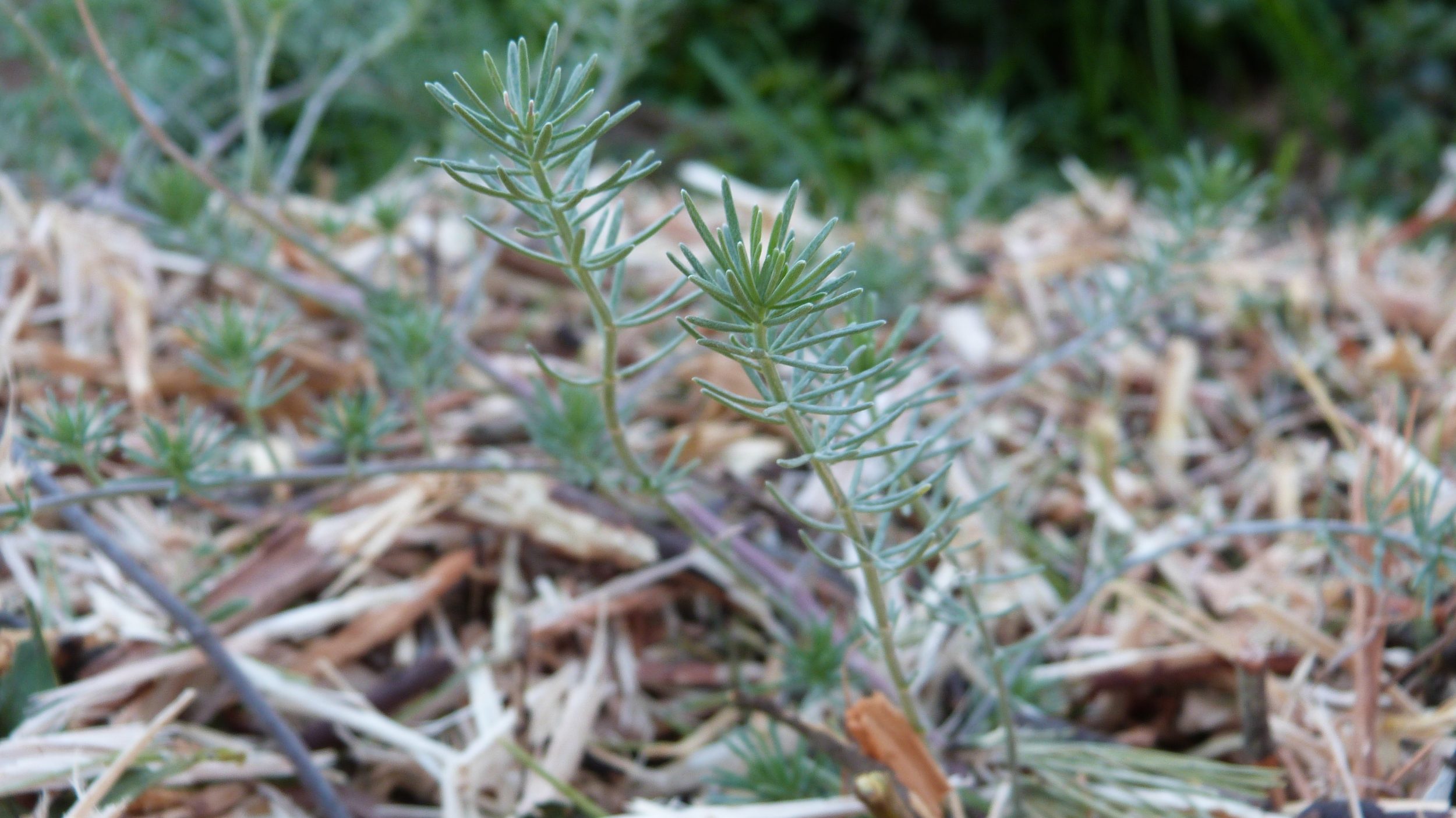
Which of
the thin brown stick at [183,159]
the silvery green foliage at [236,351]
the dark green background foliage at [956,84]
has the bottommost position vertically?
the silvery green foliage at [236,351]

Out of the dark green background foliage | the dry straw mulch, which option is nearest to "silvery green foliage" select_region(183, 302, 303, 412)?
the dry straw mulch

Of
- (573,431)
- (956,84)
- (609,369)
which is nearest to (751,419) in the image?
(573,431)

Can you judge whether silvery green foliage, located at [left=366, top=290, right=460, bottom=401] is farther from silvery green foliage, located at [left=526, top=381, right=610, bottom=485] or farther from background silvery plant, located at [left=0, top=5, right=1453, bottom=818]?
silvery green foliage, located at [left=526, top=381, right=610, bottom=485]

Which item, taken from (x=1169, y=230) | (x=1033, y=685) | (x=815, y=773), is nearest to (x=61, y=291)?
(x=815, y=773)

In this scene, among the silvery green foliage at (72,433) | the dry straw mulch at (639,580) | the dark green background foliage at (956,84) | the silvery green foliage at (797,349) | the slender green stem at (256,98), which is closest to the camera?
the silvery green foliage at (797,349)

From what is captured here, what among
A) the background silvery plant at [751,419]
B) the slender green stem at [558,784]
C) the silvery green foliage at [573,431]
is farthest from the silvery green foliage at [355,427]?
the slender green stem at [558,784]

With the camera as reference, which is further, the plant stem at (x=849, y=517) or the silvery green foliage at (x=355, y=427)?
the silvery green foliage at (x=355, y=427)

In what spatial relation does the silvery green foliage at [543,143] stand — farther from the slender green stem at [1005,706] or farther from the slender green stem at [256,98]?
the slender green stem at [256,98]
